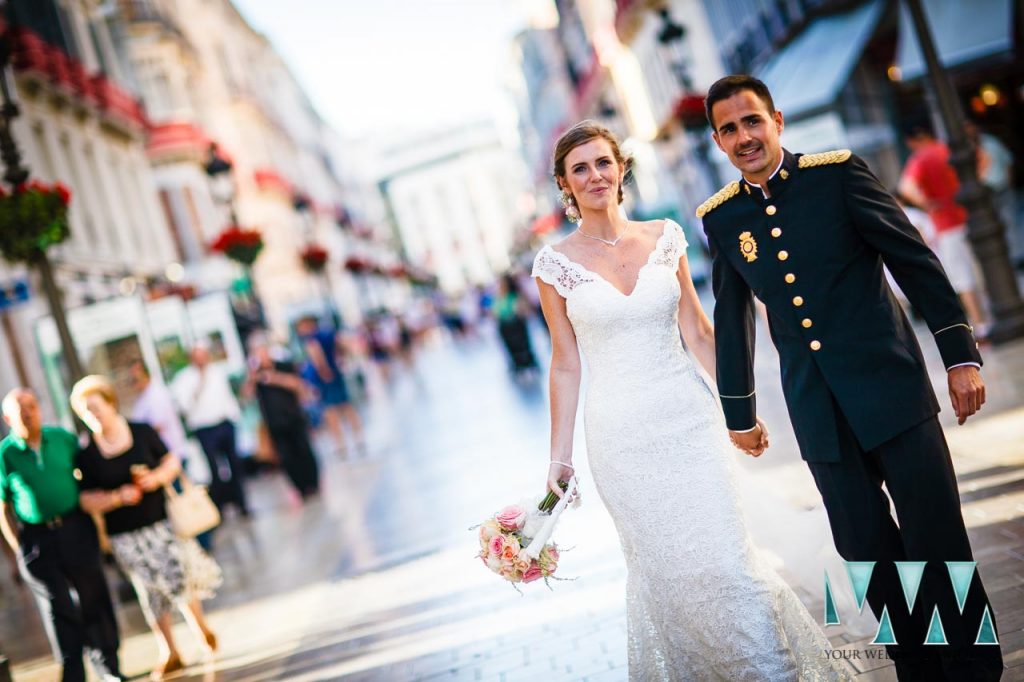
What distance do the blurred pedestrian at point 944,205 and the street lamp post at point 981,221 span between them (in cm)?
28

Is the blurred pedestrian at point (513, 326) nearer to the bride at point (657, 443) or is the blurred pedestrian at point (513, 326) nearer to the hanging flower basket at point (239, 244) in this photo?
the hanging flower basket at point (239, 244)

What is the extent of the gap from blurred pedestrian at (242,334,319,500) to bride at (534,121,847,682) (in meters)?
10.2

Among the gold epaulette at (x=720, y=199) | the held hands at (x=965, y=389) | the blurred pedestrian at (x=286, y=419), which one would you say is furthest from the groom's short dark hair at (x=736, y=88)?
the blurred pedestrian at (x=286, y=419)

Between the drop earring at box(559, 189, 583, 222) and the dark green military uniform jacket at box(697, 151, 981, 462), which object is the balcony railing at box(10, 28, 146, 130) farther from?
the dark green military uniform jacket at box(697, 151, 981, 462)

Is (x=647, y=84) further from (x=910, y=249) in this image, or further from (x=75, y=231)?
(x=910, y=249)

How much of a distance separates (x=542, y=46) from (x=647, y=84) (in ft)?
108

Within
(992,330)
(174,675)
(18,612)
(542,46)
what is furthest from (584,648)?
(542,46)

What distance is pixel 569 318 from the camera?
4.07 m

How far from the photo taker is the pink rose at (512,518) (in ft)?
12.3

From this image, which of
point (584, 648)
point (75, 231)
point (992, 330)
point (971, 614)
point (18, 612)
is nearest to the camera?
point (971, 614)

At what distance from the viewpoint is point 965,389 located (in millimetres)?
3250

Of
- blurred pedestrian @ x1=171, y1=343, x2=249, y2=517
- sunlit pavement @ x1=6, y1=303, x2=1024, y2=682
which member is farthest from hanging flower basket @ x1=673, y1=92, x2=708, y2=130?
blurred pedestrian @ x1=171, y1=343, x2=249, y2=517

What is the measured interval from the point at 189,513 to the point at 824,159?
518 cm

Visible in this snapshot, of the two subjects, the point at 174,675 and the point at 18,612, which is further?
the point at 18,612
